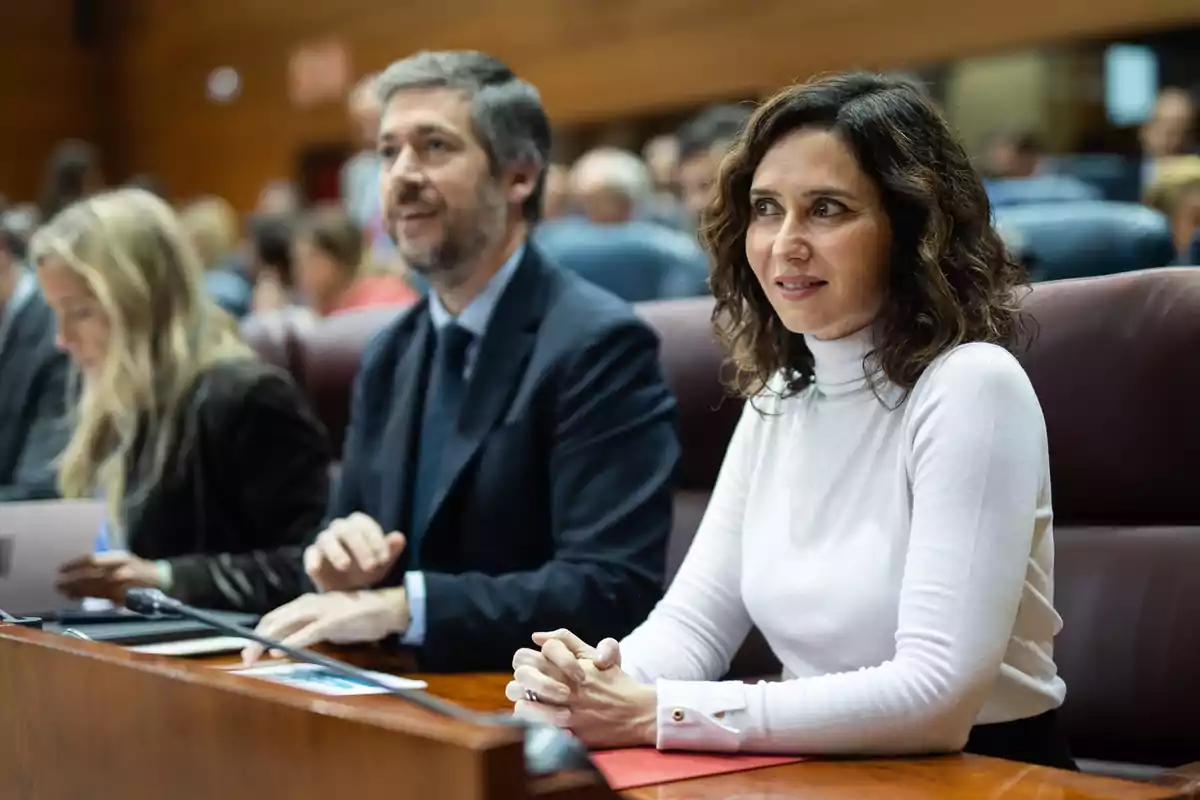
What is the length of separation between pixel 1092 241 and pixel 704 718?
7.25 ft

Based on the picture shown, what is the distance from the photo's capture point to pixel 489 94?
2.25 meters

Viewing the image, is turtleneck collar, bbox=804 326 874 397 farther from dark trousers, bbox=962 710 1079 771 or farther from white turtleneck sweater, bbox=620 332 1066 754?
dark trousers, bbox=962 710 1079 771

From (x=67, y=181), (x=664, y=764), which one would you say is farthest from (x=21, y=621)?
(x=67, y=181)

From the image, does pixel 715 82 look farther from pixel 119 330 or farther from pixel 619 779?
pixel 619 779

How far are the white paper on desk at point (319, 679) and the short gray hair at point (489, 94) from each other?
0.82 meters

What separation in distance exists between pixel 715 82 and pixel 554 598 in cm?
574

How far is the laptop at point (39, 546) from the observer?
2059 millimetres

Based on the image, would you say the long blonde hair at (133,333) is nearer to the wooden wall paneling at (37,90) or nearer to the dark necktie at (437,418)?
the dark necktie at (437,418)

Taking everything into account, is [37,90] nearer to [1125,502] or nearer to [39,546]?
[39,546]

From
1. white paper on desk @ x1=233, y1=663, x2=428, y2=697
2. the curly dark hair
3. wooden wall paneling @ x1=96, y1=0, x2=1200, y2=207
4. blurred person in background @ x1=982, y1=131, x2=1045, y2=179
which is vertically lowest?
white paper on desk @ x1=233, y1=663, x2=428, y2=697

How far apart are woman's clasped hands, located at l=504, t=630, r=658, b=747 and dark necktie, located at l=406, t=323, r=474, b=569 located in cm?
67

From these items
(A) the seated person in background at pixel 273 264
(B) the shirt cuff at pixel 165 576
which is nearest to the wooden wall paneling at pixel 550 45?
(A) the seated person in background at pixel 273 264

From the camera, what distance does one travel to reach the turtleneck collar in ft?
5.37

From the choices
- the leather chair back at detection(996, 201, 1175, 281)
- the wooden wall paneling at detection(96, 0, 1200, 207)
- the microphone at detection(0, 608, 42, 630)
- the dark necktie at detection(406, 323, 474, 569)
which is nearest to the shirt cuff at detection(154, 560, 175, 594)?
the dark necktie at detection(406, 323, 474, 569)
